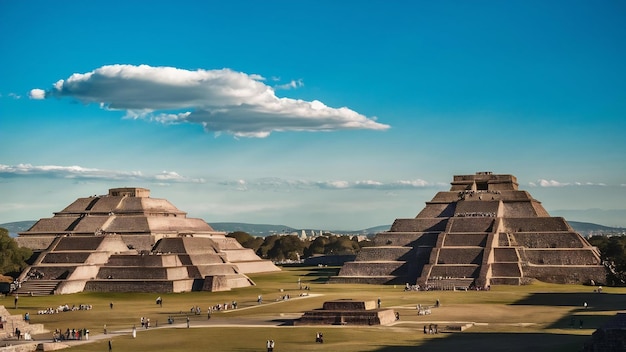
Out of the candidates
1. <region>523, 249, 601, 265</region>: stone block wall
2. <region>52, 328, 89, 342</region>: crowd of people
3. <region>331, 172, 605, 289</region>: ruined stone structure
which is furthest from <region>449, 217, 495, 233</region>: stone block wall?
<region>52, 328, 89, 342</region>: crowd of people

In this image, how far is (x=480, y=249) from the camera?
109 metres

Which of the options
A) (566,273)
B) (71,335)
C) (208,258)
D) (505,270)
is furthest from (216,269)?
(71,335)

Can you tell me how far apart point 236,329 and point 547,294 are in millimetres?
36927

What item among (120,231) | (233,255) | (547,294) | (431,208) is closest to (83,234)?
(120,231)

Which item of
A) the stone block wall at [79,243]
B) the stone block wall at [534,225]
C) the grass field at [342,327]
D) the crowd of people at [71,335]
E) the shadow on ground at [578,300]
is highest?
the stone block wall at [534,225]

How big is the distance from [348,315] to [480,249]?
4300 centimetres

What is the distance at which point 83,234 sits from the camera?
12606 cm

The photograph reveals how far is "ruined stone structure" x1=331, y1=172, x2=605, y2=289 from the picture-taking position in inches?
4117

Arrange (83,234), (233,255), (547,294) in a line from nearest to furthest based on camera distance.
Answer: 1. (547,294)
2. (83,234)
3. (233,255)

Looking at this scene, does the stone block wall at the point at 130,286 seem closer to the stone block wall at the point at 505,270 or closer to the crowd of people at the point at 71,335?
the crowd of people at the point at 71,335

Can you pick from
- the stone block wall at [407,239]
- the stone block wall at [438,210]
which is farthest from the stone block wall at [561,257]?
the stone block wall at [438,210]

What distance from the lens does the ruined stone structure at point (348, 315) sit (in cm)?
6869

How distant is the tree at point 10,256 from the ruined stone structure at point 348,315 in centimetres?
5355

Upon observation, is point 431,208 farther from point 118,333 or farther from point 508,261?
point 118,333
